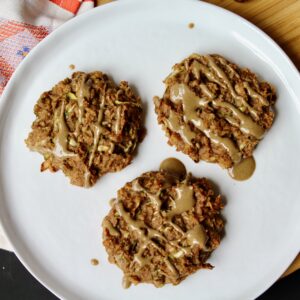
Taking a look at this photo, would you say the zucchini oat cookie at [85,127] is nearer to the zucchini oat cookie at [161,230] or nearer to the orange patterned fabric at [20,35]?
the zucchini oat cookie at [161,230]

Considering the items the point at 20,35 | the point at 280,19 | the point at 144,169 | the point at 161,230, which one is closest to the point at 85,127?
the point at 144,169

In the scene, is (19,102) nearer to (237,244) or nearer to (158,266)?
(158,266)

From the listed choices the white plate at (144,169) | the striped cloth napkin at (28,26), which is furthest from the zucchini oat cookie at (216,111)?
the striped cloth napkin at (28,26)

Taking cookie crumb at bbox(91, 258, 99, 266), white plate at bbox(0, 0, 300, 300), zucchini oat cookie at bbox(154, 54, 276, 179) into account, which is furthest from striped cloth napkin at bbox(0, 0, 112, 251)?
zucchini oat cookie at bbox(154, 54, 276, 179)

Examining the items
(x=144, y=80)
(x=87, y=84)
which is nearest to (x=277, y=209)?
(x=144, y=80)

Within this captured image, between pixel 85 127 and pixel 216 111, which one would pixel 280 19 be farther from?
pixel 85 127

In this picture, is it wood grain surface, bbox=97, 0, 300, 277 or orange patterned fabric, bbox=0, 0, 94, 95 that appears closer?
wood grain surface, bbox=97, 0, 300, 277

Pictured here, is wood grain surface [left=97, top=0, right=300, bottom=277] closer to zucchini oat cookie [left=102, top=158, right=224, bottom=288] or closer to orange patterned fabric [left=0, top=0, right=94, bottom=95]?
zucchini oat cookie [left=102, top=158, right=224, bottom=288]
